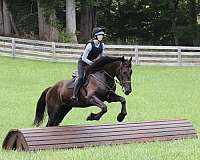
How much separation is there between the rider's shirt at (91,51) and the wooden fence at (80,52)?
20.7 metres

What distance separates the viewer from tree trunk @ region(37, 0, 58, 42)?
37.8 metres

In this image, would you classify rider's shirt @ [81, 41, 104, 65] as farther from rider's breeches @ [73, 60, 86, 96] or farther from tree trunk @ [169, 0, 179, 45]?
tree trunk @ [169, 0, 179, 45]

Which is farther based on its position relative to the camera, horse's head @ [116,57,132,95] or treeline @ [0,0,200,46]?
treeline @ [0,0,200,46]

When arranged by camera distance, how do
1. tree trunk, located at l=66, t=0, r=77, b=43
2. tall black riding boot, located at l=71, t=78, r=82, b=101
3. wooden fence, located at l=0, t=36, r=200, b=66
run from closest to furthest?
tall black riding boot, located at l=71, t=78, r=82, b=101 < wooden fence, located at l=0, t=36, r=200, b=66 < tree trunk, located at l=66, t=0, r=77, b=43

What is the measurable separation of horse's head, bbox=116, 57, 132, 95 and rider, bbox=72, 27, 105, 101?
78 centimetres

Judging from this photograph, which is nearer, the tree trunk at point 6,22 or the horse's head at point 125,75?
the horse's head at point 125,75

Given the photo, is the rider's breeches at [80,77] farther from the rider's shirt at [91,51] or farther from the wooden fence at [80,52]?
the wooden fence at [80,52]

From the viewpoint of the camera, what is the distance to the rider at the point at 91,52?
1179 centimetres

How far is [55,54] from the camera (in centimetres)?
3331

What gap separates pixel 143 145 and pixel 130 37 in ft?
137

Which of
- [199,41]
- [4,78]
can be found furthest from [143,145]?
[199,41]

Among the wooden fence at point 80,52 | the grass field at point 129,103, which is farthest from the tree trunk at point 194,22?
the grass field at point 129,103

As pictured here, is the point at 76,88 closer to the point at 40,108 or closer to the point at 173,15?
the point at 40,108

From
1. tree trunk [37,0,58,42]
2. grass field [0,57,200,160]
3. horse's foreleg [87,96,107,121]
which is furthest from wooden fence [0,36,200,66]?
horse's foreleg [87,96,107,121]
